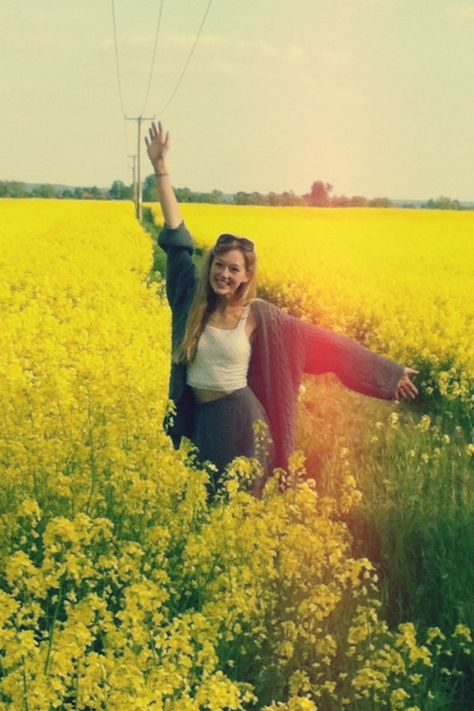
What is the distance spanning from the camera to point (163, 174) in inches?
213

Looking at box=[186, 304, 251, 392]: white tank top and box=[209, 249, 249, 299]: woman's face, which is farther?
box=[186, 304, 251, 392]: white tank top

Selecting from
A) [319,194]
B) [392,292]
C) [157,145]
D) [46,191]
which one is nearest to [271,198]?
[319,194]

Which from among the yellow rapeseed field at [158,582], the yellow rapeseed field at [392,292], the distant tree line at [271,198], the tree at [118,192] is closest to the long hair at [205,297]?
the yellow rapeseed field at [158,582]

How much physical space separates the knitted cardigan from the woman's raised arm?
0.06 meters

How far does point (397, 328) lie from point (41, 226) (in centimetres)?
2426

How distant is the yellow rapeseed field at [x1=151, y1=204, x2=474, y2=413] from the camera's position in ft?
34.1

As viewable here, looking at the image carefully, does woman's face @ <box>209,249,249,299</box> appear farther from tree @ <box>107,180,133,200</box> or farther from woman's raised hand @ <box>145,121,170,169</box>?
tree @ <box>107,180,133,200</box>

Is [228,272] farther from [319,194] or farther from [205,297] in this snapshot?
[319,194]

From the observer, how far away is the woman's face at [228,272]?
4.80 metres

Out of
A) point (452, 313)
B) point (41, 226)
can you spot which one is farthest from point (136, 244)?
point (452, 313)

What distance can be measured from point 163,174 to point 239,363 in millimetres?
1047

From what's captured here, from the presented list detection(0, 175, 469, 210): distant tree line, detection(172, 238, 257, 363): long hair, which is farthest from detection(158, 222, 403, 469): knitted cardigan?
detection(0, 175, 469, 210): distant tree line

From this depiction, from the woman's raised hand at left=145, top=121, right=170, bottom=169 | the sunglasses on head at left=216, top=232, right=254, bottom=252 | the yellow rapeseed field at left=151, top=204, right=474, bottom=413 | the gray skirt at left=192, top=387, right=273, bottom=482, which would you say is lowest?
the yellow rapeseed field at left=151, top=204, right=474, bottom=413

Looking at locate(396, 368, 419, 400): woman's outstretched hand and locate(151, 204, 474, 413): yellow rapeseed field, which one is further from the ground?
locate(396, 368, 419, 400): woman's outstretched hand
